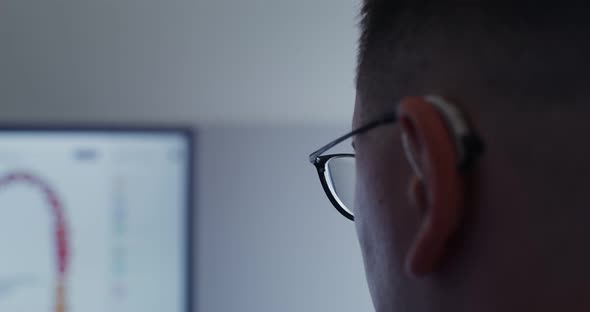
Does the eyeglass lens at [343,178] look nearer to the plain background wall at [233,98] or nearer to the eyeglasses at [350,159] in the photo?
the eyeglasses at [350,159]

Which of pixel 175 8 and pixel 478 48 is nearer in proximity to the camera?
pixel 478 48

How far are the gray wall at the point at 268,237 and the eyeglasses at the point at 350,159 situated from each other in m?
0.23

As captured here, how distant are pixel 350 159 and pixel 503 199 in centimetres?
34

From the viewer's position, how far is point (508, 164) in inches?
12.2

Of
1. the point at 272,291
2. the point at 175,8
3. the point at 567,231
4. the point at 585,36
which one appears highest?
the point at 175,8

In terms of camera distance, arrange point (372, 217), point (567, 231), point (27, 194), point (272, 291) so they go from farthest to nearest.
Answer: point (272, 291) < point (27, 194) < point (372, 217) < point (567, 231)

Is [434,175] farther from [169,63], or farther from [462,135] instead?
[169,63]

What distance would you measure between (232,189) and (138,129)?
0.62ft

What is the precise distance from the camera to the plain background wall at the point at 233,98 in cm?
86

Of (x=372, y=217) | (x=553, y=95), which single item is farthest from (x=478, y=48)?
(x=372, y=217)

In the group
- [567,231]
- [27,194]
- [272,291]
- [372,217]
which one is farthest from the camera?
[272,291]

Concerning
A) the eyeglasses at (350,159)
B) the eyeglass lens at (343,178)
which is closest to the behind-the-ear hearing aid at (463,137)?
the eyeglasses at (350,159)

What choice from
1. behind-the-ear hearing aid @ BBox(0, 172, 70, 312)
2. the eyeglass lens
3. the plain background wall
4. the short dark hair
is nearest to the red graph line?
behind-the-ear hearing aid @ BBox(0, 172, 70, 312)

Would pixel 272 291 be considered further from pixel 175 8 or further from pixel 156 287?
pixel 175 8
